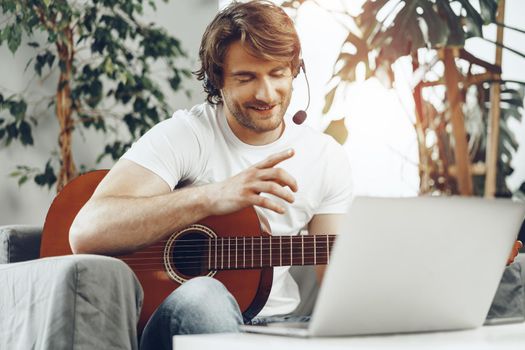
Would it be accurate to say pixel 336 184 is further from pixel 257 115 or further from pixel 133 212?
pixel 133 212

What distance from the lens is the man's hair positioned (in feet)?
5.97

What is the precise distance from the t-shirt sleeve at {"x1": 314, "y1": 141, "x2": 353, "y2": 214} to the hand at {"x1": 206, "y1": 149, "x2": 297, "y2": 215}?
0.40 metres

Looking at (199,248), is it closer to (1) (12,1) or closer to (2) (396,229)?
(2) (396,229)

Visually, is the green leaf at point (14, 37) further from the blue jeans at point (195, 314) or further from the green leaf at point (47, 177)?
the blue jeans at point (195, 314)

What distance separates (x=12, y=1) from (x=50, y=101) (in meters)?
0.44

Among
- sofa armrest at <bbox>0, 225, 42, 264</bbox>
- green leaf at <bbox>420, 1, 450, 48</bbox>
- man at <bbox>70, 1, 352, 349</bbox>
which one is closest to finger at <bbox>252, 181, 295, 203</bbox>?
man at <bbox>70, 1, 352, 349</bbox>

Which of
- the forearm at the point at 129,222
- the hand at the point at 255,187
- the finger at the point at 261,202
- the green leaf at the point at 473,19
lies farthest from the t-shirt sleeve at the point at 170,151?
the green leaf at the point at 473,19

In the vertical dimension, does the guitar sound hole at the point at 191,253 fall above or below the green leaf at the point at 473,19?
below

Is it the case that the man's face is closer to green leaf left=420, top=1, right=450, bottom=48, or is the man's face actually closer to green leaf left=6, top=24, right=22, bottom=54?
green leaf left=420, top=1, right=450, bottom=48

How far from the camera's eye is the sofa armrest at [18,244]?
1.79m

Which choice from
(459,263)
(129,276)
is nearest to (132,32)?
(129,276)

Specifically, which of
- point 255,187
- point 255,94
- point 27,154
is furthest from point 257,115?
point 27,154

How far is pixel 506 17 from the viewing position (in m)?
2.54

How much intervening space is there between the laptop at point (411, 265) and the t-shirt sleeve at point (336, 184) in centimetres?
92
